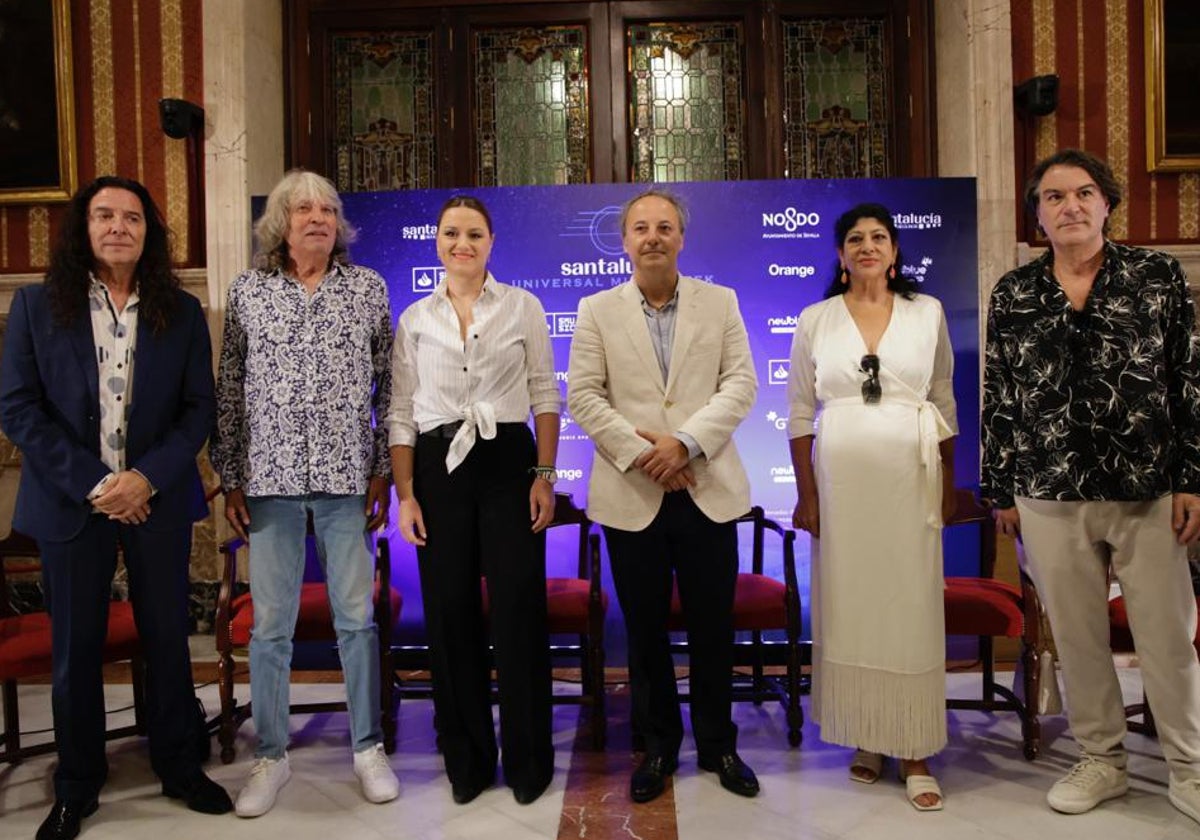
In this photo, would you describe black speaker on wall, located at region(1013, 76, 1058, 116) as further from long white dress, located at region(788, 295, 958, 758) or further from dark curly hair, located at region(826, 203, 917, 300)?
long white dress, located at region(788, 295, 958, 758)

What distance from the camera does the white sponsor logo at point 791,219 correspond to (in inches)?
155

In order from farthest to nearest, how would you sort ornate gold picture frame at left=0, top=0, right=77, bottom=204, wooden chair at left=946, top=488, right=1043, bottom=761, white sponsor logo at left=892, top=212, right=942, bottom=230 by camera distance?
ornate gold picture frame at left=0, top=0, right=77, bottom=204, white sponsor logo at left=892, top=212, right=942, bottom=230, wooden chair at left=946, top=488, right=1043, bottom=761

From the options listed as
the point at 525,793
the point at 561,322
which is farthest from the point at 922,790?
the point at 561,322

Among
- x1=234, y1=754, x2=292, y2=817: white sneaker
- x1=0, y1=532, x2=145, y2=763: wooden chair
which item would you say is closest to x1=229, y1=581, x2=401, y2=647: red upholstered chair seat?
x1=0, y1=532, x2=145, y2=763: wooden chair

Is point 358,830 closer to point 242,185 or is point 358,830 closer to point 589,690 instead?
point 589,690

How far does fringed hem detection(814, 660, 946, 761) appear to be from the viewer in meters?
2.57

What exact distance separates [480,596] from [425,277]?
177cm

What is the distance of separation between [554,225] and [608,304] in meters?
1.37

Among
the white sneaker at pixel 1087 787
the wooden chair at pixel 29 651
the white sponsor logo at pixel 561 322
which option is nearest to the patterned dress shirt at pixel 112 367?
Answer: the wooden chair at pixel 29 651

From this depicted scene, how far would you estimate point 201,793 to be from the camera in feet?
8.52

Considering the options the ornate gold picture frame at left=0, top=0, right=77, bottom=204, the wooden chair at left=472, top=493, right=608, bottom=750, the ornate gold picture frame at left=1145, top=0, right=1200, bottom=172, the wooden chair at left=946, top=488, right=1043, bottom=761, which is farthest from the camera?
the ornate gold picture frame at left=0, top=0, right=77, bottom=204

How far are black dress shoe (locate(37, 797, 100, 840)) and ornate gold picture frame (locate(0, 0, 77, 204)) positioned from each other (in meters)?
2.97

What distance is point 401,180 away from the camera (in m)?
4.64

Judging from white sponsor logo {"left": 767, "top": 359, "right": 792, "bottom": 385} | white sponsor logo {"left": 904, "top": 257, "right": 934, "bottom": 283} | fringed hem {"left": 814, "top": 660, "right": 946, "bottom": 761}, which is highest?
white sponsor logo {"left": 904, "top": 257, "right": 934, "bottom": 283}
